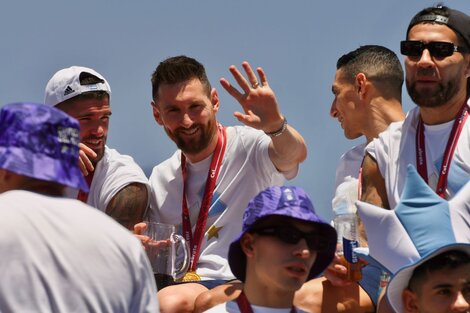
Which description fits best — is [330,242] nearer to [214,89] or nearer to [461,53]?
[461,53]

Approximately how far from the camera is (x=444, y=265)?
6.94 meters

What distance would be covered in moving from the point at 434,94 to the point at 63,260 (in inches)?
152

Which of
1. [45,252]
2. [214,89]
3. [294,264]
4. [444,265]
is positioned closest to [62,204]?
[45,252]

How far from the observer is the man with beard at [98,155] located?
30.4 feet

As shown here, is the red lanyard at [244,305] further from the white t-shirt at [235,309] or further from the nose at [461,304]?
the nose at [461,304]

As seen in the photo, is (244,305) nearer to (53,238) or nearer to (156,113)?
(53,238)

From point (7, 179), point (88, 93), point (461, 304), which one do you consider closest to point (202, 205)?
point (88, 93)

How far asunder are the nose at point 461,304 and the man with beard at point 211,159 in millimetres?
2460

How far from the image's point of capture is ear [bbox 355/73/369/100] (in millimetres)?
10109

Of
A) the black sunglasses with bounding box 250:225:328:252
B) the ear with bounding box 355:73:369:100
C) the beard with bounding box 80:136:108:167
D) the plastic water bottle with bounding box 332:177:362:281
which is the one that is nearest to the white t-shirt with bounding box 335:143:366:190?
the ear with bounding box 355:73:369:100

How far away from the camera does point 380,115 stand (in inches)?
390

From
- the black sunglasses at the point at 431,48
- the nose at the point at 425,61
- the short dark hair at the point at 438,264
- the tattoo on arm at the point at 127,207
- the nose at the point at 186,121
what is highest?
the black sunglasses at the point at 431,48

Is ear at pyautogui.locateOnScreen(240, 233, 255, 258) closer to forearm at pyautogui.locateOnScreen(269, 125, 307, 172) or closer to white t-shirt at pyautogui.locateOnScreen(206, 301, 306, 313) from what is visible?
white t-shirt at pyautogui.locateOnScreen(206, 301, 306, 313)

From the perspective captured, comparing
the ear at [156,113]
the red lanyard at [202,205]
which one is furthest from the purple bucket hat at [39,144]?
the ear at [156,113]
